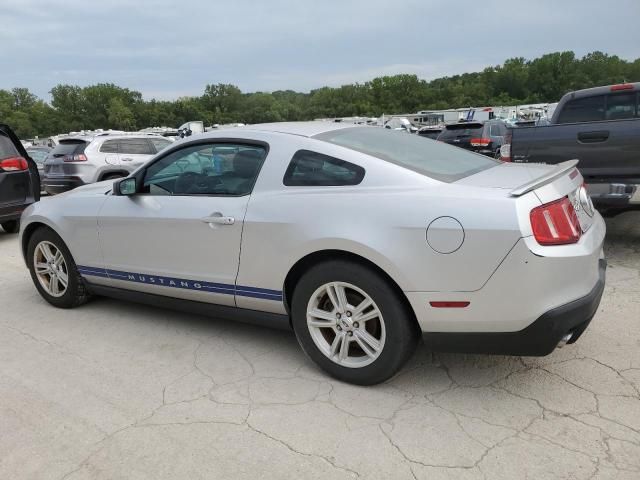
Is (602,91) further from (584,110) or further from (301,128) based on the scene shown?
(301,128)

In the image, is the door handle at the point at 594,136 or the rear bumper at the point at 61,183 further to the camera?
the rear bumper at the point at 61,183

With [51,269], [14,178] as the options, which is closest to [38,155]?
[14,178]

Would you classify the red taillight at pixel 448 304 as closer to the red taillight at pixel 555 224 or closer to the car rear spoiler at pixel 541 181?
the red taillight at pixel 555 224

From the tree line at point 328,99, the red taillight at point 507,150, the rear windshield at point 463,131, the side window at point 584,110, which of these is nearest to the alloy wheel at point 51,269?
the red taillight at point 507,150

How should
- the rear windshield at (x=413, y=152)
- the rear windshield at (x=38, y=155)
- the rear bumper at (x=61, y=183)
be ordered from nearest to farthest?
the rear windshield at (x=413, y=152)
the rear bumper at (x=61, y=183)
the rear windshield at (x=38, y=155)

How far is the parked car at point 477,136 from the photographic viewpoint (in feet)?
50.1

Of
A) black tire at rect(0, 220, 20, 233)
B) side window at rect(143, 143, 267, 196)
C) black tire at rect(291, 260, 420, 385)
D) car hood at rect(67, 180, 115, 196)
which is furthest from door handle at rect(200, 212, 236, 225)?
black tire at rect(0, 220, 20, 233)

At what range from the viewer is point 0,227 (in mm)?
9781

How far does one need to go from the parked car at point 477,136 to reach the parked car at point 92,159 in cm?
885

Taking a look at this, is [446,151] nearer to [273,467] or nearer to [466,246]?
[466,246]

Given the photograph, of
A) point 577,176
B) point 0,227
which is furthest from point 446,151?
point 0,227

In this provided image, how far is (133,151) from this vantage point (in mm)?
11406

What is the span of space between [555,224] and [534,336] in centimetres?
55

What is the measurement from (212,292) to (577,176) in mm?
2413
